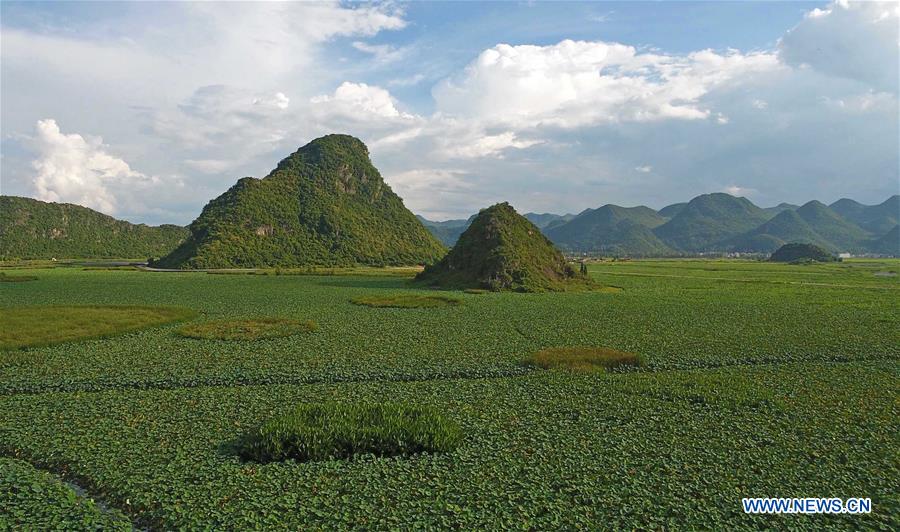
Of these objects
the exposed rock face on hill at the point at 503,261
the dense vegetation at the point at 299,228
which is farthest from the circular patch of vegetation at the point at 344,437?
the dense vegetation at the point at 299,228

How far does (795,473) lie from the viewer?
1466 centimetres

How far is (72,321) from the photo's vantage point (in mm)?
39656

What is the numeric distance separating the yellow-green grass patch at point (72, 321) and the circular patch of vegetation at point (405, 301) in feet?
57.5

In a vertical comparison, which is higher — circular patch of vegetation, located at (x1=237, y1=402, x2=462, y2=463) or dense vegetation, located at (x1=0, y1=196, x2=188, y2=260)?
dense vegetation, located at (x1=0, y1=196, x2=188, y2=260)

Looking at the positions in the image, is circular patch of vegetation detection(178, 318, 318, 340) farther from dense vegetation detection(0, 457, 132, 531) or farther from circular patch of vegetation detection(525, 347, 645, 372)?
dense vegetation detection(0, 457, 132, 531)

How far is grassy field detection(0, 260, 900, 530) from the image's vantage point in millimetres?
12930

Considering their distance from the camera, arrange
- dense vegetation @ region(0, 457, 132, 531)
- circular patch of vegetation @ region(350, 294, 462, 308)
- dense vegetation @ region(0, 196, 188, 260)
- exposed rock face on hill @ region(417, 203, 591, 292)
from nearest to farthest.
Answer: dense vegetation @ region(0, 457, 132, 531)
circular patch of vegetation @ region(350, 294, 462, 308)
exposed rock face on hill @ region(417, 203, 591, 292)
dense vegetation @ region(0, 196, 188, 260)

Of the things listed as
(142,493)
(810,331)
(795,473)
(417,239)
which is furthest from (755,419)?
(417,239)

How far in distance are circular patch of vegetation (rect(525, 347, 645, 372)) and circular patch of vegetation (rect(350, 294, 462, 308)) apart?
25802 mm

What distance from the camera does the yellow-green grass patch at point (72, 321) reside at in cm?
3356

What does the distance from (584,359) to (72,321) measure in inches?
1484

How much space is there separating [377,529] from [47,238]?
753 feet

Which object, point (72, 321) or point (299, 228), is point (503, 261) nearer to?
point (72, 321)

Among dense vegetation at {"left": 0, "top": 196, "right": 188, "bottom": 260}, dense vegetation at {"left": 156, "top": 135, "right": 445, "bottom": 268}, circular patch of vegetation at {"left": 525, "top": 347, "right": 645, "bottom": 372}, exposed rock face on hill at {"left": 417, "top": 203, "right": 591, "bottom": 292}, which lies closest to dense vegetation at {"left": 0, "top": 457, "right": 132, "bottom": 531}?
circular patch of vegetation at {"left": 525, "top": 347, "right": 645, "bottom": 372}
